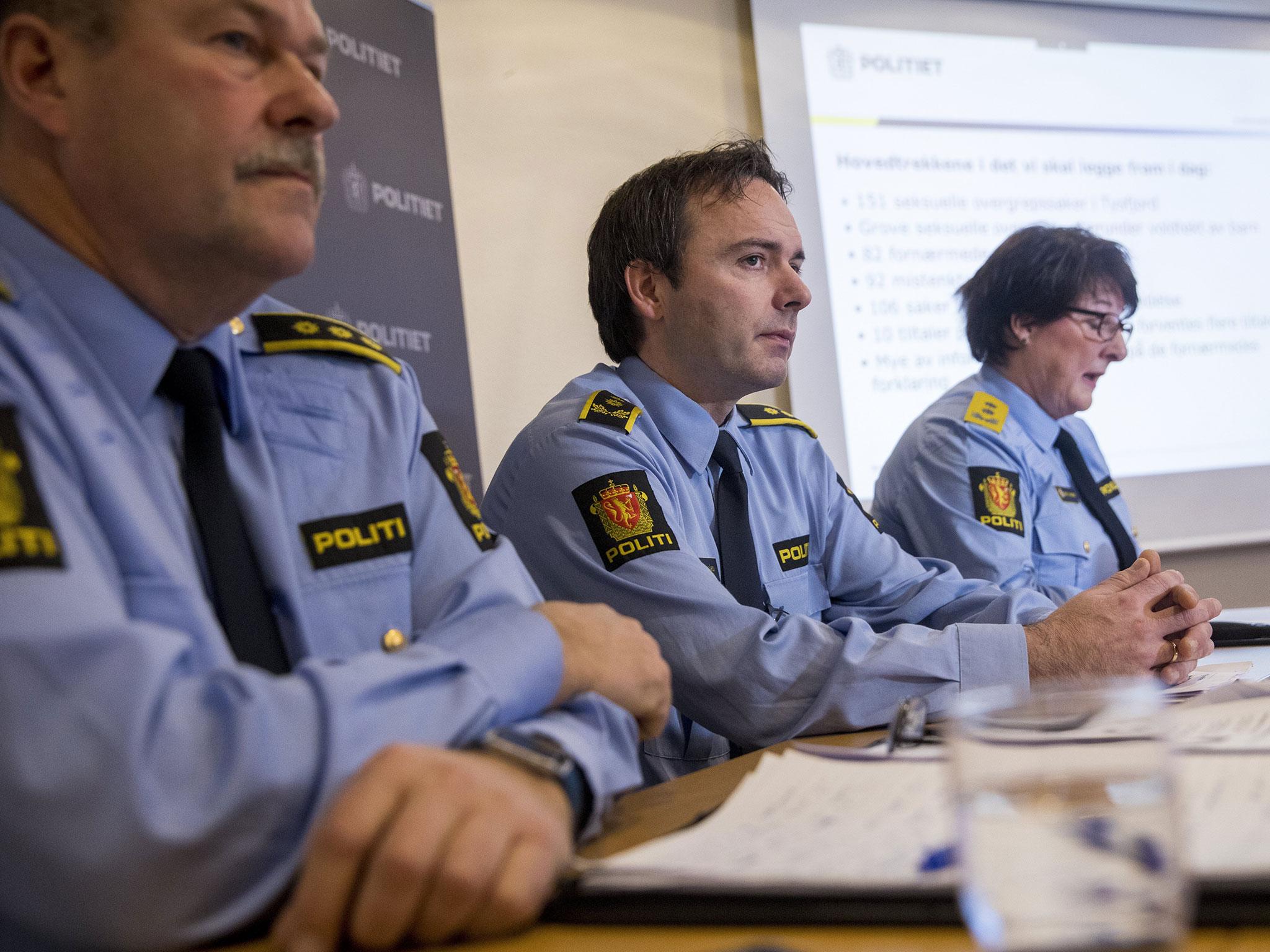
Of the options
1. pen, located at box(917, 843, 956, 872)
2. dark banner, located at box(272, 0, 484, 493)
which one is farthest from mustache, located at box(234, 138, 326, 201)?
dark banner, located at box(272, 0, 484, 493)

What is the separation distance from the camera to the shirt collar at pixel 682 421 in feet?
6.07

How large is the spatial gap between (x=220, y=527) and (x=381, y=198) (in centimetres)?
185

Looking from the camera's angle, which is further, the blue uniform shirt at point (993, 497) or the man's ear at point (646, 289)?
the blue uniform shirt at point (993, 497)

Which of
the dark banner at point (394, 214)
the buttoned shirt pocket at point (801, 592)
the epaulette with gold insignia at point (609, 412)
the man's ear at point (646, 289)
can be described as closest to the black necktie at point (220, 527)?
the epaulette with gold insignia at point (609, 412)

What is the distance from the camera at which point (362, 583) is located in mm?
1006

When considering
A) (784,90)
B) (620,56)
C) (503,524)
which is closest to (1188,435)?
(784,90)

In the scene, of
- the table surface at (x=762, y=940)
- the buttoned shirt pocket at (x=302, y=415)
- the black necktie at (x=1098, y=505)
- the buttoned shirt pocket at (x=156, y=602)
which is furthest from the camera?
the black necktie at (x=1098, y=505)

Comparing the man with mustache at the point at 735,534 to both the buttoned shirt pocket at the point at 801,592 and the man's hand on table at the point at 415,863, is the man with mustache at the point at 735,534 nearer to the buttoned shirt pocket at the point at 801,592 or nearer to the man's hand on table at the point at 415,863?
the buttoned shirt pocket at the point at 801,592

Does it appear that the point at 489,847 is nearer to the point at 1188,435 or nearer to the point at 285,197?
the point at 285,197

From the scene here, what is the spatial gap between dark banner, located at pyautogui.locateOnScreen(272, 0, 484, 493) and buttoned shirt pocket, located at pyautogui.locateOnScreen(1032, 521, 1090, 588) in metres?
1.38

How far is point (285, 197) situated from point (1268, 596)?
4.07 metres

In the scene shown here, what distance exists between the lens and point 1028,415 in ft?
9.07

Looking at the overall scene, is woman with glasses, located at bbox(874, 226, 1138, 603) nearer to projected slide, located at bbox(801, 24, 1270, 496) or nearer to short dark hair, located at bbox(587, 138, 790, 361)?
projected slide, located at bbox(801, 24, 1270, 496)

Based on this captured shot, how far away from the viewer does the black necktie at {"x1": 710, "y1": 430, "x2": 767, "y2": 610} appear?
68.2 inches
